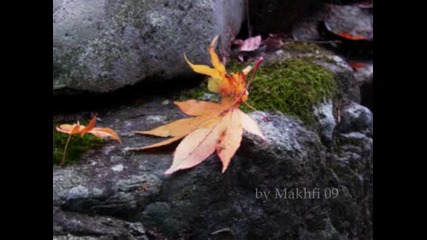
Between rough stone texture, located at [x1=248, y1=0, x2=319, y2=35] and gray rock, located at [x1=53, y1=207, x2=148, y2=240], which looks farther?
rough stone texture, located at [x1=248, y1=0, x2=319, y2=35]

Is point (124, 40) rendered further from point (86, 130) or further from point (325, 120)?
point (325, 120)

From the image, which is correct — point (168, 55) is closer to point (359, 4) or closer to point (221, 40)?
point (221, 40)

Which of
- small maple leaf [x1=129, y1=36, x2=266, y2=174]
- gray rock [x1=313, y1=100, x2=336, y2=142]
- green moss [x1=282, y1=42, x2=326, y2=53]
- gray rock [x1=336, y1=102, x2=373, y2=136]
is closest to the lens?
small maple leaf [x1=129, y1=36, x2=266, y2=174]

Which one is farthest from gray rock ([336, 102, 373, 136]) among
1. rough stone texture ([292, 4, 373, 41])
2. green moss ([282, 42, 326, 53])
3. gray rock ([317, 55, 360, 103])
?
rough stone texture ([292, 4, 373, 41])

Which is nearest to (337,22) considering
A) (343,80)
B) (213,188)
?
(343,80)

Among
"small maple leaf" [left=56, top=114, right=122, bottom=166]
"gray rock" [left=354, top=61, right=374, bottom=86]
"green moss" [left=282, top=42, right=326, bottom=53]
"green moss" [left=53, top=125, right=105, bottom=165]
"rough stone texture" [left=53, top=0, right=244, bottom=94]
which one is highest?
"rough stone texture" [left=53, top=0, right=244, bottom=94]

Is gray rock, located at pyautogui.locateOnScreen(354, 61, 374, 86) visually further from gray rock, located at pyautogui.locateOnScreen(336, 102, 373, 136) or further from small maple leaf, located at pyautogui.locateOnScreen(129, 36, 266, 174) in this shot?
small maple leaf, located at pyautogui.locateOnScreen(129, 36, 266, 174)

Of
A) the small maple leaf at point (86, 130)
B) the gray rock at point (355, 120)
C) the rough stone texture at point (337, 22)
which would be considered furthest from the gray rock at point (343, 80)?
the small maple leaf at point (86, 130)
